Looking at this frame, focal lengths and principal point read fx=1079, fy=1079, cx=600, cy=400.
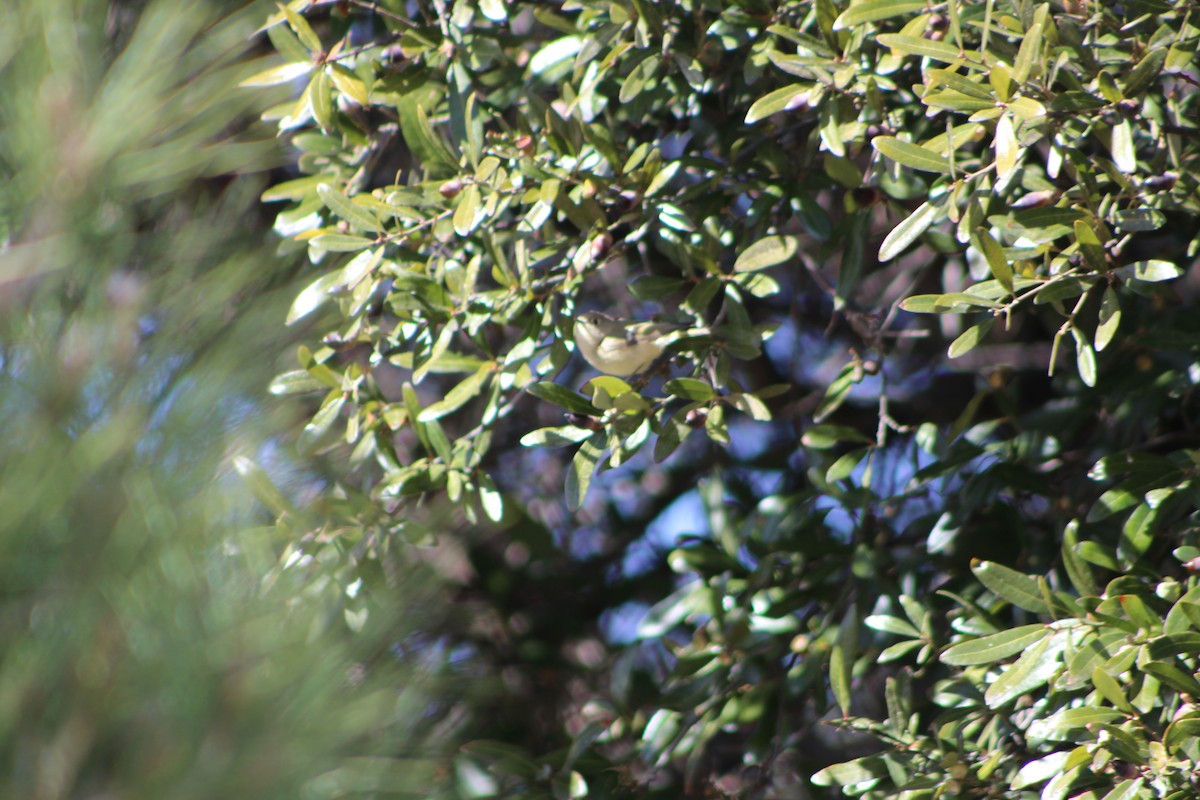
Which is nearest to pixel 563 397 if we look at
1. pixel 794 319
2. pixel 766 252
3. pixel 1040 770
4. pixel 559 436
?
pixel 559 436

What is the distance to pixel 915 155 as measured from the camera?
42.8 inches

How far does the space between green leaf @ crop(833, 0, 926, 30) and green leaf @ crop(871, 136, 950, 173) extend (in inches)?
5.8

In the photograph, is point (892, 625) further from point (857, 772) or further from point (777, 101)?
point (777, 101)

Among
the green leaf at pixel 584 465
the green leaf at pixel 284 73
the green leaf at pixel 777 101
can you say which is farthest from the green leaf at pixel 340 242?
the green leaf at pixel 777 101

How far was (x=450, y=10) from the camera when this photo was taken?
56.2 inches

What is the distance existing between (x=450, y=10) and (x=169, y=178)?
58 cm

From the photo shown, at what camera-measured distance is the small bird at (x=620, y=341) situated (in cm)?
130

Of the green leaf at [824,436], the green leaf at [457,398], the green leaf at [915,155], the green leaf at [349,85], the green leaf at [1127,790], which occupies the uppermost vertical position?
the green leaf at [349,85]

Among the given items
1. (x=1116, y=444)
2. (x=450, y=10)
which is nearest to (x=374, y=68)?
(x=450, y=10)

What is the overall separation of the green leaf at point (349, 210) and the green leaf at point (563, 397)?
28 cm

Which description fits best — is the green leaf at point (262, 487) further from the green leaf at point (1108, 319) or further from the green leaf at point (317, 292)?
the green leaf at point (1108, 319)

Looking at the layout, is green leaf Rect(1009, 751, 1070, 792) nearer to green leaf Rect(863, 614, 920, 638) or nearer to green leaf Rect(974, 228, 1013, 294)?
green leaf Rect(863, 614, 920, 638)

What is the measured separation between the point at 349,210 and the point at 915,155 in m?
0.64

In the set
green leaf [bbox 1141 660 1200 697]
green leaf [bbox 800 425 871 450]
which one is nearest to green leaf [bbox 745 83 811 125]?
green leaf [bbox 800 425 871 450]
